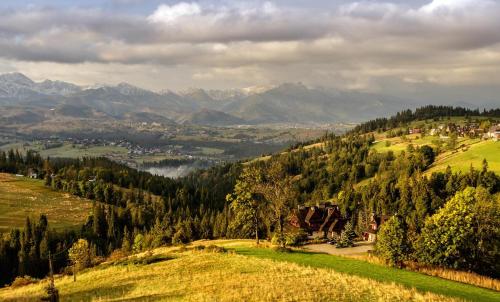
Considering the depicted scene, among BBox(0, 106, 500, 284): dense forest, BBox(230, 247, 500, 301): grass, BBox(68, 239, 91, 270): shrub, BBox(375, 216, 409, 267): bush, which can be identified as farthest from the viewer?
BBox(68, 239, 91, 270): shrub

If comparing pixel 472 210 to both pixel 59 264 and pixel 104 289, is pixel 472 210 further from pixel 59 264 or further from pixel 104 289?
pixel 59 264

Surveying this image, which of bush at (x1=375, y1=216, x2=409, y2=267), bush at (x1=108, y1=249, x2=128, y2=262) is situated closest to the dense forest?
bush at (x1=375, y1=216, x2=409, y2=267)

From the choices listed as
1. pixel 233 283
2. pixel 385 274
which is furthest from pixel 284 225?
pixel 233 283

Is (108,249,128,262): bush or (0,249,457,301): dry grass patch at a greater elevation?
(0,249,457,301): dry grass patch

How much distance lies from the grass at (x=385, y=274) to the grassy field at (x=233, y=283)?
272 millimetres

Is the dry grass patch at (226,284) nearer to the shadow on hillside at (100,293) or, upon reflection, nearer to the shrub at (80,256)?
the shadow on hillside at (100,293)

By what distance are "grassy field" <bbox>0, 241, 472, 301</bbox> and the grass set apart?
0.27 metres

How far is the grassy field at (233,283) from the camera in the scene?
3444 cm

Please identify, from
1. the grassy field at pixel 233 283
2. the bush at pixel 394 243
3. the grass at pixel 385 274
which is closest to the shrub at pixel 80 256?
the grassy field at pixel 233 283

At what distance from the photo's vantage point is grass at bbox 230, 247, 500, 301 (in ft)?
123

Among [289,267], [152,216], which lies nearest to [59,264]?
[152,216]

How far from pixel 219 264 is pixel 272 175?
88.0ft

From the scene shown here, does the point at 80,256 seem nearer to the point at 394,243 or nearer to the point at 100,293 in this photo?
the point at 100,293

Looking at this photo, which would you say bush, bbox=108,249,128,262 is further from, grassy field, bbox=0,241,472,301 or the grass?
the grass
